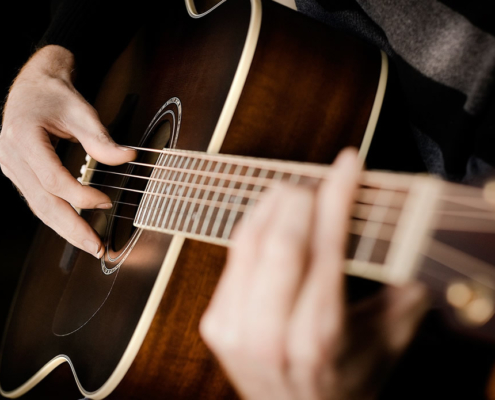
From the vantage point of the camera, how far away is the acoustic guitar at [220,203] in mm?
351

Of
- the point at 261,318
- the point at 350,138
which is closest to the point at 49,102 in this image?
the point at 350,138

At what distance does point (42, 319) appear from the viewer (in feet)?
3.19

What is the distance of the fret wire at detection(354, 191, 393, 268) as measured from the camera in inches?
15.1

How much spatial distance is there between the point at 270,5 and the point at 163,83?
0.31 m

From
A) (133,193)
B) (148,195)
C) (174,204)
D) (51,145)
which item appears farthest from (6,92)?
(174,204)

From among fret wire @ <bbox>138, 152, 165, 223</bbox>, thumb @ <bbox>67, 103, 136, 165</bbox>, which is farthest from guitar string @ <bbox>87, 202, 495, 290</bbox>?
thumb @ <bbox>67, 103, 136, 165</bbox>

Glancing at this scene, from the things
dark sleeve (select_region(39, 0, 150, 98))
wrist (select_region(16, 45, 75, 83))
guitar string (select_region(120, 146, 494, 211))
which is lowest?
guitar string (select_region(120, 146, 494, 211))

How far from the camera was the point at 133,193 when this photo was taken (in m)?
0.83

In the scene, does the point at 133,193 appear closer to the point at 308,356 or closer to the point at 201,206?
the point at 201,206

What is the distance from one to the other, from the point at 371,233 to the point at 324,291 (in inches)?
3.9

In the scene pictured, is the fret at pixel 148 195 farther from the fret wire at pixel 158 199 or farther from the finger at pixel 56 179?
the finger at pixel 56 179

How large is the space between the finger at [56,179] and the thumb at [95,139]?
0.21 feet

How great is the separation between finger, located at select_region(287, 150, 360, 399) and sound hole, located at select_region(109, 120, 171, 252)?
504 millimetres

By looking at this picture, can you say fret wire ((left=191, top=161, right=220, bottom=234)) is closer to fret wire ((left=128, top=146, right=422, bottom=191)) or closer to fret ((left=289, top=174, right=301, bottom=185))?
fret wire ((left=128, top=146, right=422, bottom=191))
